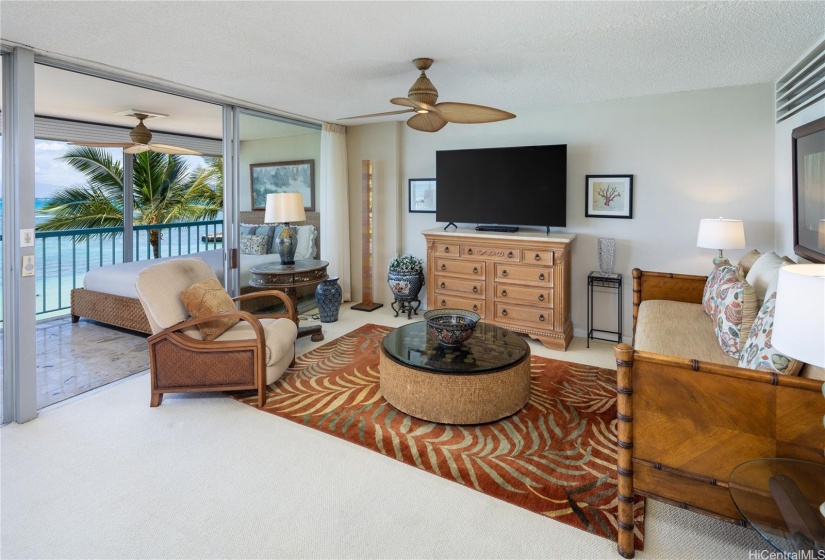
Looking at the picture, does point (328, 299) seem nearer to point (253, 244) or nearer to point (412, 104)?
point (253, 244)

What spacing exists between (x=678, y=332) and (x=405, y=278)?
10.0 ft

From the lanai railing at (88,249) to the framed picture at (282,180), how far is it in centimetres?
54

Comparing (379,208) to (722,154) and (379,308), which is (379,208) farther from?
(722,154)

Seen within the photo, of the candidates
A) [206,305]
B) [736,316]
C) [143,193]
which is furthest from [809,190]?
[143,193]

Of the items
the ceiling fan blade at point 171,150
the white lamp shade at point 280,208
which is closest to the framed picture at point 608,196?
the white lamp shade at point 280,208

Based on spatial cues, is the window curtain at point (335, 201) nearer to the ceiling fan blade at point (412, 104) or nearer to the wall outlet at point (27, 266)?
the ceiling fan blade at point (412, 104)

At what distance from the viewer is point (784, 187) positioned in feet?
12.2

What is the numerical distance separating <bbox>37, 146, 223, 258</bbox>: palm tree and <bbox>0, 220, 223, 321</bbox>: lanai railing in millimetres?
125

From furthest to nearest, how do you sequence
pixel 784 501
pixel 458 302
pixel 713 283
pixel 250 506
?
pixel 458 302 → pixel 713 283 → pixel 250 506 → pixel 784 501

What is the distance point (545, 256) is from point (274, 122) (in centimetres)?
334

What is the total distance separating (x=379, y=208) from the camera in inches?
238

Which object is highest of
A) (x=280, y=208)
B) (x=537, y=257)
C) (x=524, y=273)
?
(x=280, y=208)

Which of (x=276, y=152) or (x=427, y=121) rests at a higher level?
(x=276, y=152)

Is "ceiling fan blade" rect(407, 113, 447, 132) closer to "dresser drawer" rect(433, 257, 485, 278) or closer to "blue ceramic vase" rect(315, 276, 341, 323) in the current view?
"dresser drawer" rect(433, 257, 485, 278)
